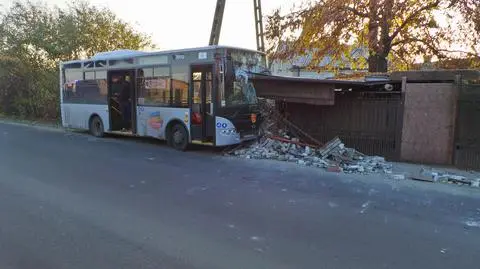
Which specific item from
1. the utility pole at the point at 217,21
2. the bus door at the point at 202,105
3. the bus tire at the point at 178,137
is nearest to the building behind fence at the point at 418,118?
the bus door at the point at 202,105

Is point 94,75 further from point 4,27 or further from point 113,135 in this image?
point 4,27

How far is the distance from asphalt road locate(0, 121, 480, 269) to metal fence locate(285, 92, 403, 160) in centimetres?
260

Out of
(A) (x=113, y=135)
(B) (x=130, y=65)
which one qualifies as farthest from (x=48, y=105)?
(B) (x=130, y=65)

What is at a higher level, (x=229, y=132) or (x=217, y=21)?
(x=217, y=21)

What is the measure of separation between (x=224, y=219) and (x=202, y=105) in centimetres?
666

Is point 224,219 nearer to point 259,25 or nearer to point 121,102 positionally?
point 121,102

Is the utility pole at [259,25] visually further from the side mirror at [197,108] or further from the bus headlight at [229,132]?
the bus headlight at [229,132]

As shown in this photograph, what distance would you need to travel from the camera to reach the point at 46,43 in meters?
24.0

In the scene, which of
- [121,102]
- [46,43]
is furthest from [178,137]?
[46,43]

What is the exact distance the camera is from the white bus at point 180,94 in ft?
38.4

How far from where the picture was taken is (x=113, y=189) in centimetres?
757

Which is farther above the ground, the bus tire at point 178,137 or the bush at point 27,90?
the bush at point 27,90

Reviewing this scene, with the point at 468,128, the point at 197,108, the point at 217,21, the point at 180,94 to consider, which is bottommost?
the point at 468,128

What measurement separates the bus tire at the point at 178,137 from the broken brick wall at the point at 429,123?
6340 mm
